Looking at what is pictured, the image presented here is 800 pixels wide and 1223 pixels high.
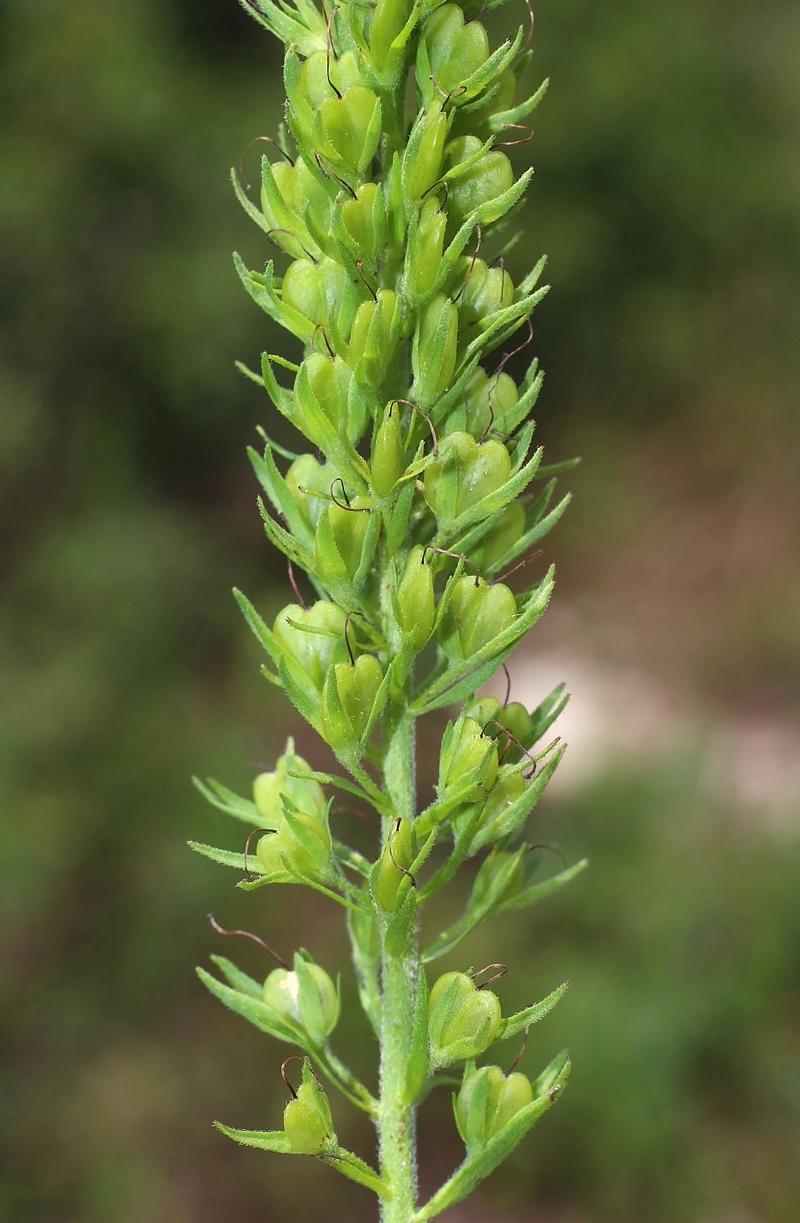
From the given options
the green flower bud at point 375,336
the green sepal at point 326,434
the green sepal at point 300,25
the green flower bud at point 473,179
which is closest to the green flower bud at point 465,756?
the green sepal at point 326,434

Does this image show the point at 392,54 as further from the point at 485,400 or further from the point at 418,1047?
the point at 418,1047

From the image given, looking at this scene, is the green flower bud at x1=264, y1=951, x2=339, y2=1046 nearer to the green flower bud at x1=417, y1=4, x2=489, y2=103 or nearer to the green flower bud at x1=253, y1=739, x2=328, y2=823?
the green flower bud at x1=253, y1=739, x2=328, y2=823

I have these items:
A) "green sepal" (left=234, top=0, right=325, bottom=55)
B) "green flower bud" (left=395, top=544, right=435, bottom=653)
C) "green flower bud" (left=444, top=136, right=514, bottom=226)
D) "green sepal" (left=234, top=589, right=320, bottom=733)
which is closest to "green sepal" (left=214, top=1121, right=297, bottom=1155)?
"green sepal" (left=234, top=589, right=320, bottom=733)

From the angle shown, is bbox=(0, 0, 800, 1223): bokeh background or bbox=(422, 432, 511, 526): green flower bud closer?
bbox=(422, 432, 511, 526): green flower bud

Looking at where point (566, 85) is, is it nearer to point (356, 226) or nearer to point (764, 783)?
point (764, 783)

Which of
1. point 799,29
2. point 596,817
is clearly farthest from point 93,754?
point 799,29

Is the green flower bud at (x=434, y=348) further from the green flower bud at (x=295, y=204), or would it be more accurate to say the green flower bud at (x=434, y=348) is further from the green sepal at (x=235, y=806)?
the green sepal at (x=235, y=806)

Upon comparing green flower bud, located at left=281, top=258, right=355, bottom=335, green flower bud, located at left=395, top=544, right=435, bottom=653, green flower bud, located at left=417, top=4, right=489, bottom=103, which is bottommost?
green flower bud, located at left=395, top=544, right=435, bottom=653
